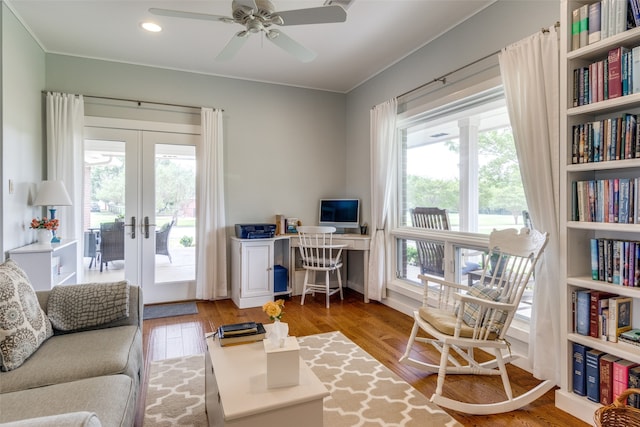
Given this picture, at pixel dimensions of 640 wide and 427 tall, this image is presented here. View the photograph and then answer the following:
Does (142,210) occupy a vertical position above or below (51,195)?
below

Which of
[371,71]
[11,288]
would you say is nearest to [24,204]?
[11,288]

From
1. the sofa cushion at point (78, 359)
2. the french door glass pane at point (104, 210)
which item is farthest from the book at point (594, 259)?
Result: the french door glass pane at point (104, 210)

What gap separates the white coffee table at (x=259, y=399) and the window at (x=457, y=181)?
7.05 ft

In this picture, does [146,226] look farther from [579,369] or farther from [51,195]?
[579,369]

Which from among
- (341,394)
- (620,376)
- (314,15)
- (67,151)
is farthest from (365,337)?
(67,151)

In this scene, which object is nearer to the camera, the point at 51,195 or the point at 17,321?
the point at 17,321

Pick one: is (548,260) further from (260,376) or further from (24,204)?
(24,204)

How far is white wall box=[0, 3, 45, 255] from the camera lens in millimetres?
2748

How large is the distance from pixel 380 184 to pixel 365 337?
174 centimetres

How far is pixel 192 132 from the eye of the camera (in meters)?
4.29

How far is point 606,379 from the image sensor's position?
185cm

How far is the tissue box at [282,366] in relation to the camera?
4.75 feet

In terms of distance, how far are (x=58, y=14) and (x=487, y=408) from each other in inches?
172

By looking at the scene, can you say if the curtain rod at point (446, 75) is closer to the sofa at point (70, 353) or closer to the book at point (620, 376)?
the book at point (620, 376)
